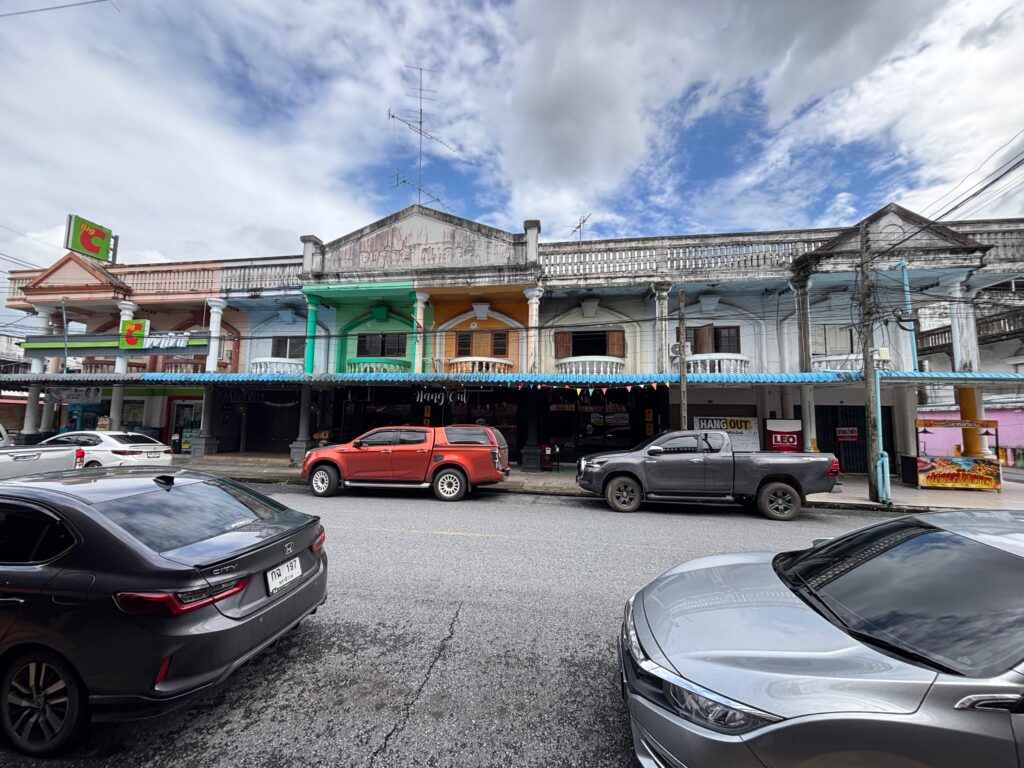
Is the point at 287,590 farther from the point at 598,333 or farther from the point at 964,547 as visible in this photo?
the point at 598,333

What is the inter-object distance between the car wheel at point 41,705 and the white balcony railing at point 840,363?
17179 mm

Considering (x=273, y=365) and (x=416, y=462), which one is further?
(x=273, y=365)

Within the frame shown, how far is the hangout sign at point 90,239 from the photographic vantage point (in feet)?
63.1

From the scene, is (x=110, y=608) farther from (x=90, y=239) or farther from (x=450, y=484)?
(x=90, y=239)

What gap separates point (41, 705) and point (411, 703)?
6.34 feet

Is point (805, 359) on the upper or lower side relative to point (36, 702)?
upper

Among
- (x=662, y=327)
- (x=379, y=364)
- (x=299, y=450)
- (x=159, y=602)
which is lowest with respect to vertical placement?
(x=299, y=450)

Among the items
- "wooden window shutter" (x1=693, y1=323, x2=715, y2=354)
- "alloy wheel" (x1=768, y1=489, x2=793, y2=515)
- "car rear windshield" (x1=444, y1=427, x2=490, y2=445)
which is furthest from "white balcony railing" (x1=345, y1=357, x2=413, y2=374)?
"alloy wheel" (x1=768, y1=489, x2=793, y2=515)

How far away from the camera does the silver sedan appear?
5.26ft

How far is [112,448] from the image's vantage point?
12852mm

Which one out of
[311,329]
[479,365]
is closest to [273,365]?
[311,329]

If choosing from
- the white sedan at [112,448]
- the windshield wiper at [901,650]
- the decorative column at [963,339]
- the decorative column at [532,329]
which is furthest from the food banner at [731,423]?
the white sedan at [112,448]

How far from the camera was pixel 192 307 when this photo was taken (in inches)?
772

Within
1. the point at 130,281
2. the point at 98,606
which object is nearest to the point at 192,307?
the point at 130,281
